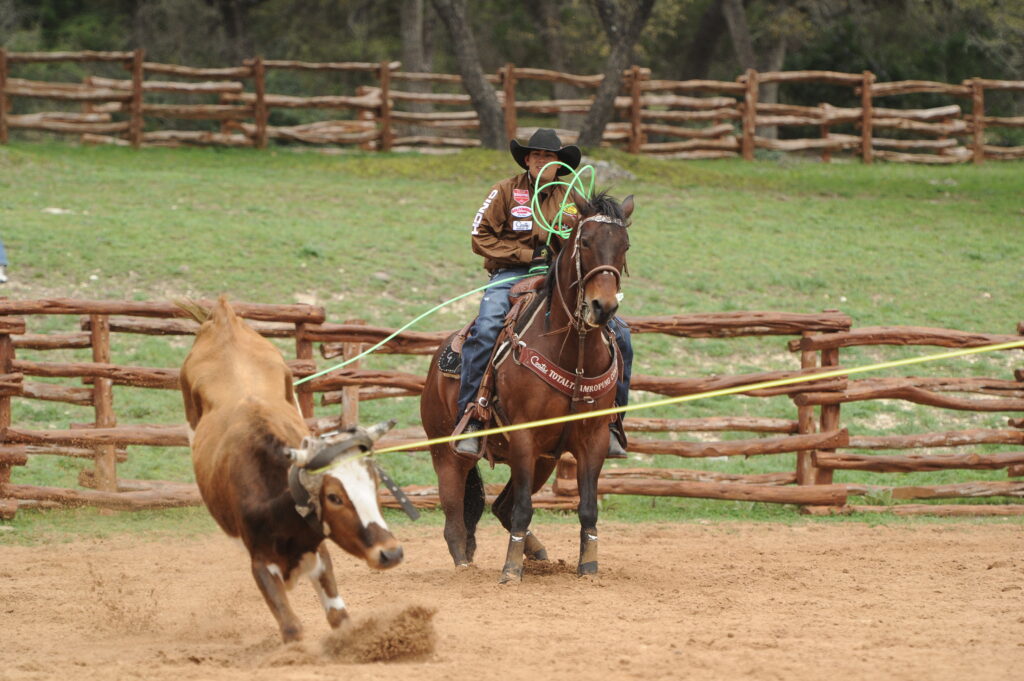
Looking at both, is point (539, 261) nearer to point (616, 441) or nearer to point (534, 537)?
point (616, 441)

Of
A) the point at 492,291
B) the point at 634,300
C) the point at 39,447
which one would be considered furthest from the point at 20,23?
the point at 492,291

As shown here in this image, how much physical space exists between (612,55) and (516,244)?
15631 millimetres

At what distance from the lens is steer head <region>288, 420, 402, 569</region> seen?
6203mm

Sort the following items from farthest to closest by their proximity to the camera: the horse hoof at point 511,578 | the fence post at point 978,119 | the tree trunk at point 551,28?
the tree trunk at point 551,28 < the fence post at point 978,119 < the horse hoof at point 511,578

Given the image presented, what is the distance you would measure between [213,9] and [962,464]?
33.2 meters

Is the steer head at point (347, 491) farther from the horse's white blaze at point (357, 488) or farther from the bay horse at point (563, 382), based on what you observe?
the bay horse at point (563, 382)

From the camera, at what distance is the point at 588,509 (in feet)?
28.7

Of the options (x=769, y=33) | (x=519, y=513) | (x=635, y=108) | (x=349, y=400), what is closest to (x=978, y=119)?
(x=635, y=108)

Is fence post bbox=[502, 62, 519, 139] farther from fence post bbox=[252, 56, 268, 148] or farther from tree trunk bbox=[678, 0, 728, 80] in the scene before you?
tree trunk bbox=[678, 0, 728, 80]

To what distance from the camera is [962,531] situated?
1112cm

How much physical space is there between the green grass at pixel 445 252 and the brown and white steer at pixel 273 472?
12.5ft

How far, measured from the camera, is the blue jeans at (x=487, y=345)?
904cm

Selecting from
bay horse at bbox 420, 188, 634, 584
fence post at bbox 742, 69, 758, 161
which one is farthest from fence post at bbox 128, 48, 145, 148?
bay horse at bbox 420, 188, 634, 584

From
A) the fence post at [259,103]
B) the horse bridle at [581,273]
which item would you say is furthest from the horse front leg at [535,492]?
the fence post at [259,103]
